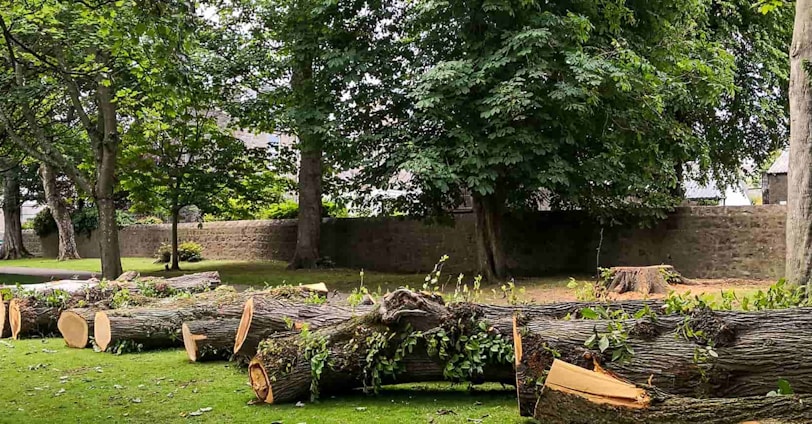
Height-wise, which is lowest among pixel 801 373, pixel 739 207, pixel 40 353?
pixel 40 353

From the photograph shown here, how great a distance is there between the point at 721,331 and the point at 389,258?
14371 millimetres

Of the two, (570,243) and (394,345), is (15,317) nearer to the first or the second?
(394,345)

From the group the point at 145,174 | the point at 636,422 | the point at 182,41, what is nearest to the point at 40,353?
the point at 182,41

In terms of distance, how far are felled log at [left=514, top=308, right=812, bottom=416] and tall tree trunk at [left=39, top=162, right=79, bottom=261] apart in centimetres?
2583

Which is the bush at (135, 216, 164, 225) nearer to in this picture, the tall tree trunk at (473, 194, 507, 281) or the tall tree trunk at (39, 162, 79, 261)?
the tall tree trunk at (39, 162, 79, 261)

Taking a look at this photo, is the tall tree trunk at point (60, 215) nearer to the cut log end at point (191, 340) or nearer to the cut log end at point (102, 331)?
the cut log end at point (102, 331)

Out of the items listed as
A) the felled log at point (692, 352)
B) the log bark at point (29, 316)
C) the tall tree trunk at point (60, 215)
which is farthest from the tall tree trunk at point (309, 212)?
the felled log at point (692, 352)

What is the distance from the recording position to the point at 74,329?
8.00 m

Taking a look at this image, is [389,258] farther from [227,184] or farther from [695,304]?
[695,304]

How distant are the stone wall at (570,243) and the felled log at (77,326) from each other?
28.9ft

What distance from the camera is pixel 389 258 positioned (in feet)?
59.8

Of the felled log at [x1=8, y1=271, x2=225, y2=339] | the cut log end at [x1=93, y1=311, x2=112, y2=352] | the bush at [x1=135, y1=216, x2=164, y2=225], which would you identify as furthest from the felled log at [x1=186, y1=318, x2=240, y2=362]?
the bush at [x1=135, y1=216, x2=164, y2=225]

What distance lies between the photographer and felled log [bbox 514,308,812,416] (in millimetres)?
3957

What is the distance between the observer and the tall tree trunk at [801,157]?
336 inches
